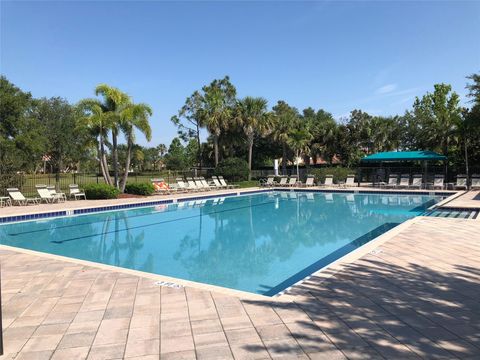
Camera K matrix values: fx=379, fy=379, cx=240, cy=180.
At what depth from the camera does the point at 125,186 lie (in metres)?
19.1

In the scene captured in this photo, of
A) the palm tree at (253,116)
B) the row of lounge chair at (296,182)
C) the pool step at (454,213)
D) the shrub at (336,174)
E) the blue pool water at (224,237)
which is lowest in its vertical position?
the blue pool water at (224,237)

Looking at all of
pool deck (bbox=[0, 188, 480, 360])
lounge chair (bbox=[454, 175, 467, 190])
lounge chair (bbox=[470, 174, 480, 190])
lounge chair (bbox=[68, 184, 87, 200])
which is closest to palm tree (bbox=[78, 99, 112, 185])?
lounge chair (bbox=[68, 184, 87, 200])

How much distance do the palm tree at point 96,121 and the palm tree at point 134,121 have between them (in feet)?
2.89

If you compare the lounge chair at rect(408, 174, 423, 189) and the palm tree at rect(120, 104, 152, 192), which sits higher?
the palm tree at rect(120, 104, 152, 192)

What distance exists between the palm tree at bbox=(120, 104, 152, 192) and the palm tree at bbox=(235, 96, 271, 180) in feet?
32.3

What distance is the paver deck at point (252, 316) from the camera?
2965 mm

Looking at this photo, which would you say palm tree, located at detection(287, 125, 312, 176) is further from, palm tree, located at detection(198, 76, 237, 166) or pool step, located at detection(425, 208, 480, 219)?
pool step, located at detection(425, 208, 480, 219)

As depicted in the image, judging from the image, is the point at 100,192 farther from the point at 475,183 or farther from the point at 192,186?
the point at 475,183

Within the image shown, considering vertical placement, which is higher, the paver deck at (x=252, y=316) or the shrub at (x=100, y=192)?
the shrub at (x=100, y=192)

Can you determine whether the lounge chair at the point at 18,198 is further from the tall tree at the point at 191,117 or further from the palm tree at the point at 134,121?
the tall tree at the point at 191,117

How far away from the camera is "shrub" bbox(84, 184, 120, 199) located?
669 inches

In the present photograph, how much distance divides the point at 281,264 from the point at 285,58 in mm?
13541

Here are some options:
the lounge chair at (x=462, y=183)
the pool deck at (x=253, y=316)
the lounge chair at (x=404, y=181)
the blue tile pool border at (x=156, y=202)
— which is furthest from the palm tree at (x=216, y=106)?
the pool deck at (x=253, y=316)

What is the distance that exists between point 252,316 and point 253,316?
0.03 ft
